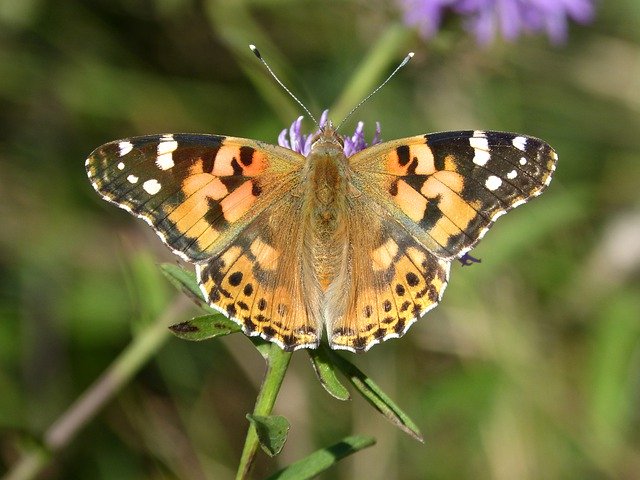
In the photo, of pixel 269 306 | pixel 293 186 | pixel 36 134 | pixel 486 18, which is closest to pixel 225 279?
pixel 269 306

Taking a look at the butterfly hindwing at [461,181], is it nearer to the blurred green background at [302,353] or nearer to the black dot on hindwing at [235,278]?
the black dot on hindwing at [235,278]

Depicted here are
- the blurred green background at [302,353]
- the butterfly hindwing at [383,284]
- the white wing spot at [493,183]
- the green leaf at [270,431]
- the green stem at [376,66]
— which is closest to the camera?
the green leaf at [270,431]

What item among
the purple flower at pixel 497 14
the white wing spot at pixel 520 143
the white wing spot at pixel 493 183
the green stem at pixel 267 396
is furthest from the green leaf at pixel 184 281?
the purple flower at pixel 497 14

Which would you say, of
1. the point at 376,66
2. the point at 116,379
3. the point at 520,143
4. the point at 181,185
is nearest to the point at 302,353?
the point at 116,379

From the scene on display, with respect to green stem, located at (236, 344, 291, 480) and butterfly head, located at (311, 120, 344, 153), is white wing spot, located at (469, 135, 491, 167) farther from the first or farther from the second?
green stem, located at (236, 344, 291, 480)

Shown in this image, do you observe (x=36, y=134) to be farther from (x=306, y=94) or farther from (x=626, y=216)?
(x=626, y=216)

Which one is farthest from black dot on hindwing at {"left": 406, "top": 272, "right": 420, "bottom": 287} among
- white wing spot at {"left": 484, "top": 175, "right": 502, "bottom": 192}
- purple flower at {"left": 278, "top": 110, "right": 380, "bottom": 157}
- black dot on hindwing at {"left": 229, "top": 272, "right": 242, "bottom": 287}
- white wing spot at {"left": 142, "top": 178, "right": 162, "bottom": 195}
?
white wing spot at {"left": 142, "top": 178, "right": 162, "bottom": 195}
